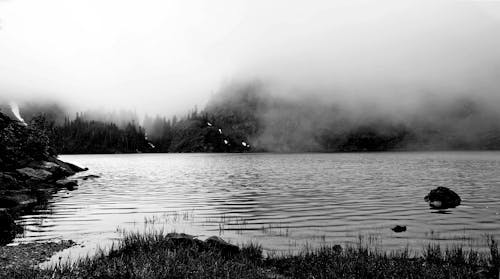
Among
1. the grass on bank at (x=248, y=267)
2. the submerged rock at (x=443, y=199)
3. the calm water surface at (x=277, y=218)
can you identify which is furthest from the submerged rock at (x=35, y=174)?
the submerged rock at (x=443, y=199)

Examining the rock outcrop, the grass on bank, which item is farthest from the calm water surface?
the grass on bank

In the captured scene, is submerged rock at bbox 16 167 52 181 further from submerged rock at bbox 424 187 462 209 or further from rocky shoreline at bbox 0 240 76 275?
submerged rock at bbox 424 187 462 209

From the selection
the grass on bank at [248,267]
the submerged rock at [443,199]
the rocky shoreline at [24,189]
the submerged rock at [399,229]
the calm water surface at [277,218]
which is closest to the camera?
the grass on bank at [248,267]

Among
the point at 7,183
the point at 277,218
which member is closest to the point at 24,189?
the point at 7,183

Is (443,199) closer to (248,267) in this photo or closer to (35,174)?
(248,267)

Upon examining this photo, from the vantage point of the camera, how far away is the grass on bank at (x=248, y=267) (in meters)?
14.0

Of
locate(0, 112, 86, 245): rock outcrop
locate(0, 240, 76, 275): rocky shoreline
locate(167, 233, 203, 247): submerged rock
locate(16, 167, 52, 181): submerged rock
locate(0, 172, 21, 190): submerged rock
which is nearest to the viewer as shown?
locate(0, 240, 76, 275): rocky shoreline

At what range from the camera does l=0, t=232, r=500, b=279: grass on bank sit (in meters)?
14.0

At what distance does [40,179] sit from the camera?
72.6m

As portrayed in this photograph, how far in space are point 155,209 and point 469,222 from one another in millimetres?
32098

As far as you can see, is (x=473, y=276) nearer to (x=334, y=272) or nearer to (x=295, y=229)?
(x=334, y=272)

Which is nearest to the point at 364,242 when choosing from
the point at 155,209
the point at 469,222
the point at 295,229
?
the point at 295,229

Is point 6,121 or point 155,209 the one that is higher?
point 6,121

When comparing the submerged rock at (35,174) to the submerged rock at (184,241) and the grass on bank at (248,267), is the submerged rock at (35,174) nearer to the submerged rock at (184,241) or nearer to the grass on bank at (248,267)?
the submerged rock at (184,241)
